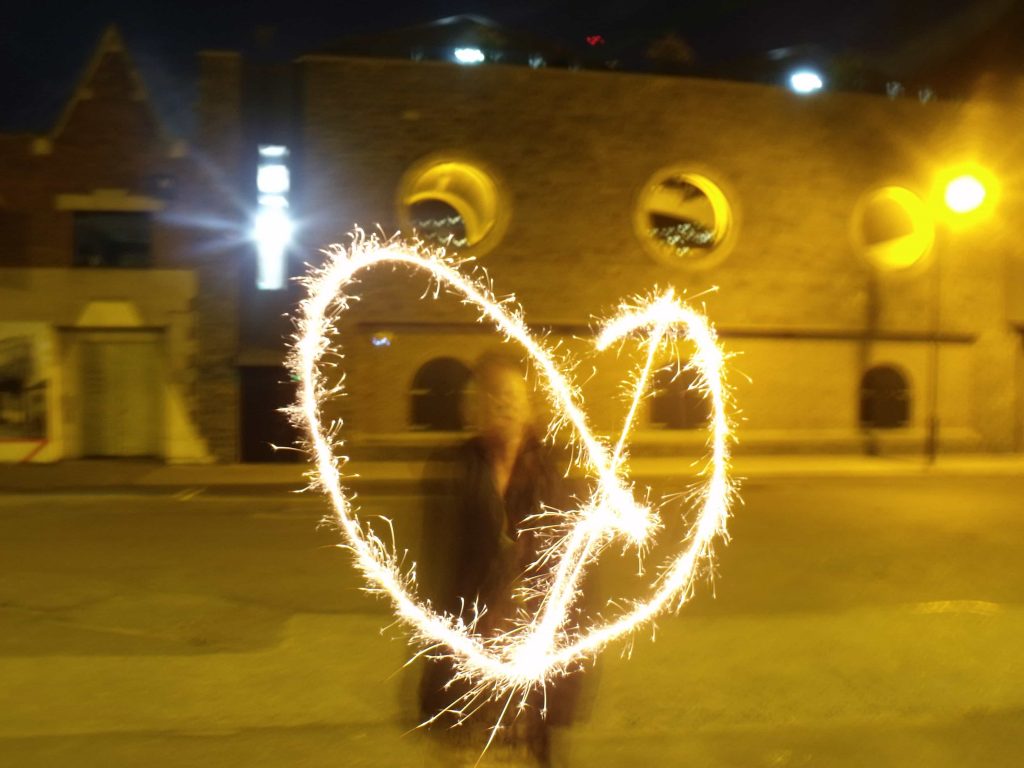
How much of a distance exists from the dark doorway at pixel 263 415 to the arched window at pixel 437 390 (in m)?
2.44

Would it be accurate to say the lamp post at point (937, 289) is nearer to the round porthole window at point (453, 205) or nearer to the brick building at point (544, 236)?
the brick building at point (544, 236)

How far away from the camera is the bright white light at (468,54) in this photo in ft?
67.3

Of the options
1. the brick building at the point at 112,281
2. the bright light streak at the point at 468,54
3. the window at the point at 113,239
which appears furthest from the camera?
the bright light streak at the point at 468,54

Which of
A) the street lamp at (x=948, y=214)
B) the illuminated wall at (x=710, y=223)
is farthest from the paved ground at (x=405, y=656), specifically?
the street lamp at (x=948, y=214)

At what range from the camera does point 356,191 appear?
63.6 ft

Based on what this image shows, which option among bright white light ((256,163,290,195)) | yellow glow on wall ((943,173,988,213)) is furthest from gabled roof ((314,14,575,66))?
yellow glow on wall ((943,173,988,213))

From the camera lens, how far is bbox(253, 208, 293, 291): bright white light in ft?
63.9

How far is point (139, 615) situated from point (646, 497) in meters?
8.40

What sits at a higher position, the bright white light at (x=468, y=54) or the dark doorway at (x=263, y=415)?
the bright white light at (x=468, y=54)

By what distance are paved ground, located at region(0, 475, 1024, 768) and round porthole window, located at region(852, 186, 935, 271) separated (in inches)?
452

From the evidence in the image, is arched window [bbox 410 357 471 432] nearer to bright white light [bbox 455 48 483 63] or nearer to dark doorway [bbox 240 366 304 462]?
dark doorway [bbox 240 366 304 462]

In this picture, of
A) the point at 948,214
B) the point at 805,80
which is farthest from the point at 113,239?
the point at 948,214

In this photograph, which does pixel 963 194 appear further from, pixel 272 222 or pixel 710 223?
pixel 272 222

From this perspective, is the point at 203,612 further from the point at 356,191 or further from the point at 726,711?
the point at 356,191
